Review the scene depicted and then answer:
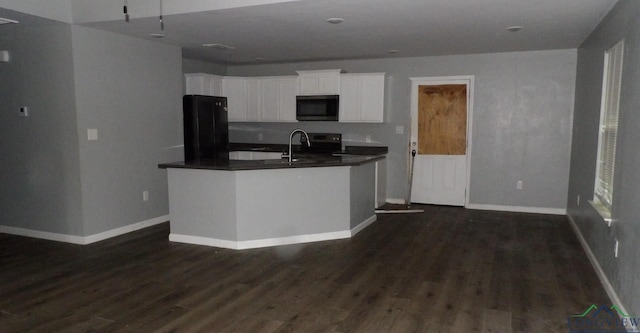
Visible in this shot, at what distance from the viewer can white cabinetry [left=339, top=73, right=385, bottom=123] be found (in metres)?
6.63

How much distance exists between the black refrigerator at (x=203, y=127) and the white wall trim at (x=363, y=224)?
222 centimetres

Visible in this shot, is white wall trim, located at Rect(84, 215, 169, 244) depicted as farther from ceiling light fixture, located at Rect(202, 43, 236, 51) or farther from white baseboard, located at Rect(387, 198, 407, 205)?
white baseboard, located at Rect(387, 198, 407, 205)

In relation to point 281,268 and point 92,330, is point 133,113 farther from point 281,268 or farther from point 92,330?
point 92,330

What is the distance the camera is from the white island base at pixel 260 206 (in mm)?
4422

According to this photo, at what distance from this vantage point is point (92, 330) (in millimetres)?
2732

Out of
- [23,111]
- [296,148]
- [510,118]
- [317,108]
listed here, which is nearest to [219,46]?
[317,108]

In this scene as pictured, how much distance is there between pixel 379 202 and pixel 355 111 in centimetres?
A: 143

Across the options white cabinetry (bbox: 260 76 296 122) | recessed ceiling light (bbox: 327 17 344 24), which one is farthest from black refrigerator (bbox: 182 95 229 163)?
recessed ceiling light (bbox: 327 17 344 24)

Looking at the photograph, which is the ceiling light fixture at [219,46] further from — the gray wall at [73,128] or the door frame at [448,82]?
the door frame at [448,82]

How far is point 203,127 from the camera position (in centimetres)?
612

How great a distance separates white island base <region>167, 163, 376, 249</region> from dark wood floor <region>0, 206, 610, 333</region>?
0.61ft

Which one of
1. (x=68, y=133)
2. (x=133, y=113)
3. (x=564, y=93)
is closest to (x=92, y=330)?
(x=68, y=133)

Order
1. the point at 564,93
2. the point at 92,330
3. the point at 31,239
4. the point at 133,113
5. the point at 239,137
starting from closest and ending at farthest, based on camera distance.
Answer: the point at 92,330 → the point at 31,239 → the point at 133,113 → the point at 564,93 → the point at 239,137

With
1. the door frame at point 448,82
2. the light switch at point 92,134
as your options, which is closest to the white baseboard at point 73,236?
the light switch at point 92,134
